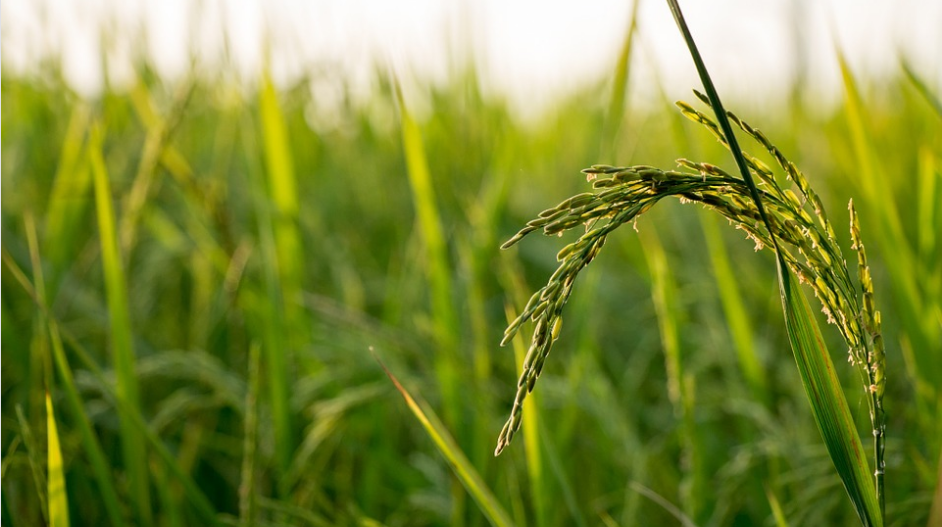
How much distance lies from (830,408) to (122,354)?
3.23ft

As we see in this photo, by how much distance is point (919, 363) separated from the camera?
3.50 feet

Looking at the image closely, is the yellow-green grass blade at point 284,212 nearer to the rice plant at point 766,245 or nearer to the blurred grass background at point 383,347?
the blurred grass background at point 383,347

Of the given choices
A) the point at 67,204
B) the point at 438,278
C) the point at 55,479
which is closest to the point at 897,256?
the point at 438,278

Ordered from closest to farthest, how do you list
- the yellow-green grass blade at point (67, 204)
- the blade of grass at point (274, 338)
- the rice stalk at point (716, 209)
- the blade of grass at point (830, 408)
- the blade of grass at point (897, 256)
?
the rice stalk at point (716, 209), the blade of grass at point (830, 408), the blade of grass at point (897, 256), the blade of grass at point (274, 338), the yellow-green grass blade at point (67, 204)

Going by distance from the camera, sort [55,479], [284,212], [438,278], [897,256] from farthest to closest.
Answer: [284,212] < [438,278] < [897,256] < [55,479]

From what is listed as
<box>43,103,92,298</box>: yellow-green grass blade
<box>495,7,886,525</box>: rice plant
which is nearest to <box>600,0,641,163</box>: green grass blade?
<box>495,7,886,525</box>: rice plant

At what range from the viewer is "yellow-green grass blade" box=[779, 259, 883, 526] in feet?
1.90

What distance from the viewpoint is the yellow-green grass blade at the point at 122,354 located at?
1115 millimetres

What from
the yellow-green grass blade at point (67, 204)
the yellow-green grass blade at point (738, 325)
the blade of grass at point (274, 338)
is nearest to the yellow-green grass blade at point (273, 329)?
the blade of grass at point (274, 338)

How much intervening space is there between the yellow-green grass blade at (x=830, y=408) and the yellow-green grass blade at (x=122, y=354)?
91cm

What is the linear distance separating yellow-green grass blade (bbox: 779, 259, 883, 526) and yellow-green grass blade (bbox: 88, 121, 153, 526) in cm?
91

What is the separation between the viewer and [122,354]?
45.6 inches

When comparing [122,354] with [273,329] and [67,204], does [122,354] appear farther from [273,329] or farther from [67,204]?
[67,204]

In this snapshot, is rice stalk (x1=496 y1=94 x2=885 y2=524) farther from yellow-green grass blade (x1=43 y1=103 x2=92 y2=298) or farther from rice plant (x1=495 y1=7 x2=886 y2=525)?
yellow-green grass blade (x1=43 y1=103 x2=92 y2=298)
